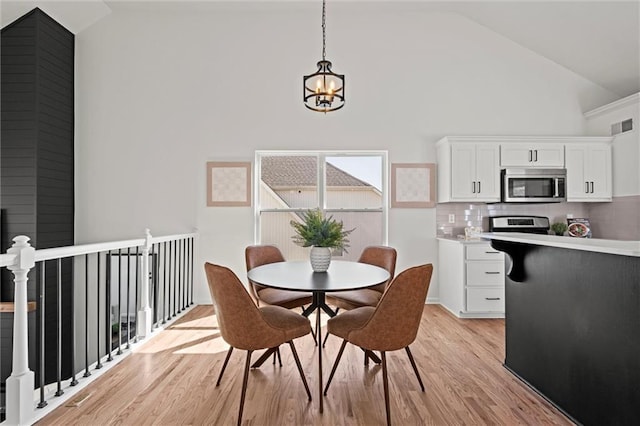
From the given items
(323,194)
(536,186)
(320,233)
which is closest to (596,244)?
(320,233)

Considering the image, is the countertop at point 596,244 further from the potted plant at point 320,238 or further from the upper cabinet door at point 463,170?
the upper cabinet door at point 463,170

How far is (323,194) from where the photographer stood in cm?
498

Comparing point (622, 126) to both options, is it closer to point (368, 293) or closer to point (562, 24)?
point (562, 24)

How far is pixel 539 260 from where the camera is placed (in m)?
2.42

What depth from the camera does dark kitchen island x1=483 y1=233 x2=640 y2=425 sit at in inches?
67.6

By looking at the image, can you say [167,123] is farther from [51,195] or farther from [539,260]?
[539,260]

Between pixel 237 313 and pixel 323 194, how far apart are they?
9.91ft

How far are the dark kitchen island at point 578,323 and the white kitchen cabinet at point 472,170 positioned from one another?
1.89m

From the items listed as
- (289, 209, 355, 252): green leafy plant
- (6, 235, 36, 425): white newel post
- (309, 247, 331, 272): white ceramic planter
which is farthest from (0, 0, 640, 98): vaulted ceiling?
(6, 235, 36, 425): white newel post

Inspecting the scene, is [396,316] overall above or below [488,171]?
below

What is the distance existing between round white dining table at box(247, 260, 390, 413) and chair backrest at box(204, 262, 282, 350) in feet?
0.70

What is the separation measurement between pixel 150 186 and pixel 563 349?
4613mm

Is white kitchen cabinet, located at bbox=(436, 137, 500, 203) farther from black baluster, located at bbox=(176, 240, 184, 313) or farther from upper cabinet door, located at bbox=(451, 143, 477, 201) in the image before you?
black baluster, located at bbox=(176, 240, 184, 313)

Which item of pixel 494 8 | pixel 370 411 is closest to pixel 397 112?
pixel 494 8
